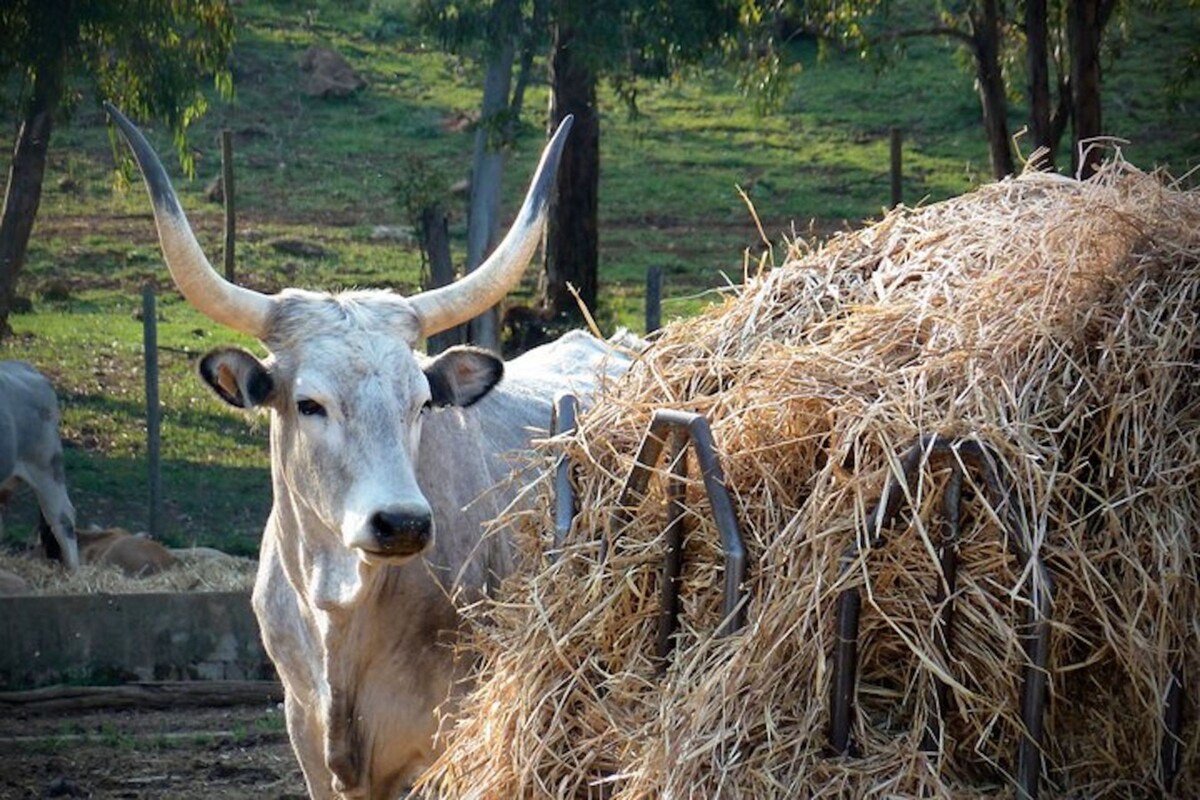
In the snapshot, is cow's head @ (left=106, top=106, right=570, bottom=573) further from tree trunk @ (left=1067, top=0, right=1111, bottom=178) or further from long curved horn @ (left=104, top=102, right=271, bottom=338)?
tree trunk @ (left=1067, top=0, right=1111, bottom=178)

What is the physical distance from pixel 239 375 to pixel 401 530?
0.90 metres

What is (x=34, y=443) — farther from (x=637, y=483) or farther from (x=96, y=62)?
(x=637, y=483)

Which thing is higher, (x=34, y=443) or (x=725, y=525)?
(x=725, y=525)

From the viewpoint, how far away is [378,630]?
576 cm

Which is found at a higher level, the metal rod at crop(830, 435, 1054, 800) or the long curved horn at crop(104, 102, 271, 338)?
the long curved horn at crop(104, 102, 271, 338)

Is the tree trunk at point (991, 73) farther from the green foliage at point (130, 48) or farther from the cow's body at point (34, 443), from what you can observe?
the cow's body at point (34, 443)

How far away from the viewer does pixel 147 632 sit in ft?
31.1

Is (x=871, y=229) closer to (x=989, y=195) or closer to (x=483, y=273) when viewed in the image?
(x=989, y=195)

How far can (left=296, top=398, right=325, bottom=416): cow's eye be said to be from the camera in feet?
17.6

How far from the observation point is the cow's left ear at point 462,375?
573 cm

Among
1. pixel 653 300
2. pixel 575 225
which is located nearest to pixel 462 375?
pixel 653 300

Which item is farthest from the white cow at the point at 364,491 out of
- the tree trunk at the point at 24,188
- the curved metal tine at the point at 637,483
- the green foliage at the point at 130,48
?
the tree trunk at the point at 24,188

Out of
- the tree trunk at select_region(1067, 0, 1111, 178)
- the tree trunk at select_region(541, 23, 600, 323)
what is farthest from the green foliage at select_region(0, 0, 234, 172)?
the tree trunk at select_region(1067, 0, 1111, 178)

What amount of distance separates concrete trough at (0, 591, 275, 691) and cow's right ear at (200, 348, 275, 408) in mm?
4187
